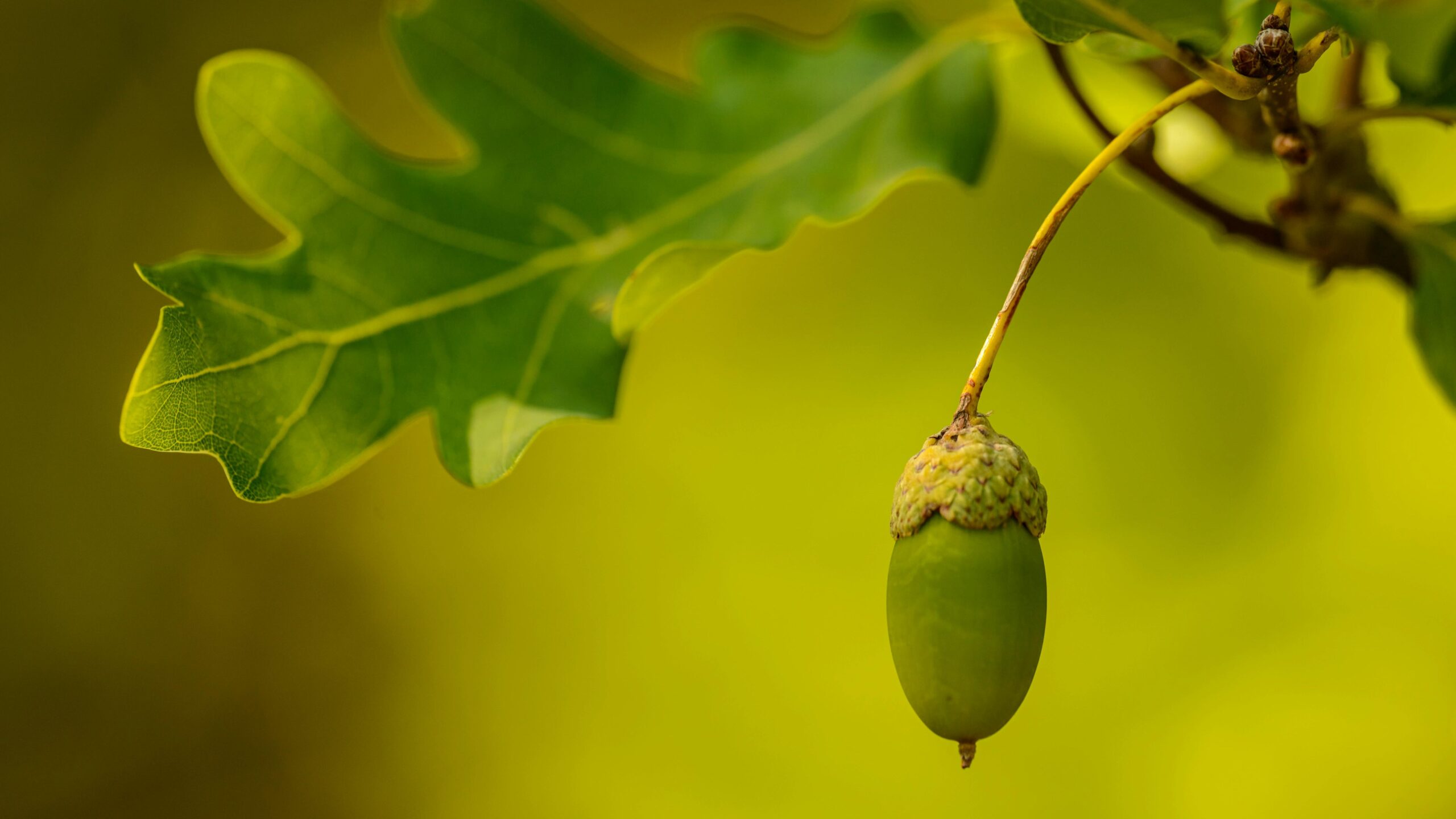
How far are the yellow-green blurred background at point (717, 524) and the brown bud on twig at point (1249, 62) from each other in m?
1.41

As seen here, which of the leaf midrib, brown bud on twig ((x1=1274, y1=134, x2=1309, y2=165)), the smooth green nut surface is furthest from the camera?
the leaf midrib

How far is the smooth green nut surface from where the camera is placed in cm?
46

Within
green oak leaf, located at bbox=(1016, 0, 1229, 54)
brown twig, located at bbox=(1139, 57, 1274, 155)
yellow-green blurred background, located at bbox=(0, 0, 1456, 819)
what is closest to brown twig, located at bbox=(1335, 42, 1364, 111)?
brown twig, located at bbox=(1139, 57, 1274, 155)

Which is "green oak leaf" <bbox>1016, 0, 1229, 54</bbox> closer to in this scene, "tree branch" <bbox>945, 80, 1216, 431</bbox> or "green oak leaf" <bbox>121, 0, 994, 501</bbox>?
"tree branch" <bbox>945, 80, 1216, 431</bbox>

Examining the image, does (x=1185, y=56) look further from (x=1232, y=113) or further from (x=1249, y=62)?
(x=1232, y=113)

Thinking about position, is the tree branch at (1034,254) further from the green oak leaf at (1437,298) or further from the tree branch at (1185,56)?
the green oak leaf at (1437,298)

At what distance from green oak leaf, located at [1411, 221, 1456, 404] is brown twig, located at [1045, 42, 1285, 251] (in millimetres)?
146

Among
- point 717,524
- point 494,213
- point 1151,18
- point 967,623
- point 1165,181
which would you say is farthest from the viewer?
point 717,524

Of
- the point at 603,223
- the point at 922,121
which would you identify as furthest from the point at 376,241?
the point at 922,121

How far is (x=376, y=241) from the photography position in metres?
0.78

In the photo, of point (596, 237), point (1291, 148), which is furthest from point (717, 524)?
point (1291, 148)

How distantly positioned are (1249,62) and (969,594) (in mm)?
289

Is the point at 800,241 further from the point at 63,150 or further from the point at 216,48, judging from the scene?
the point at 63,150

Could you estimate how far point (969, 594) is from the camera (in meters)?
0.46
